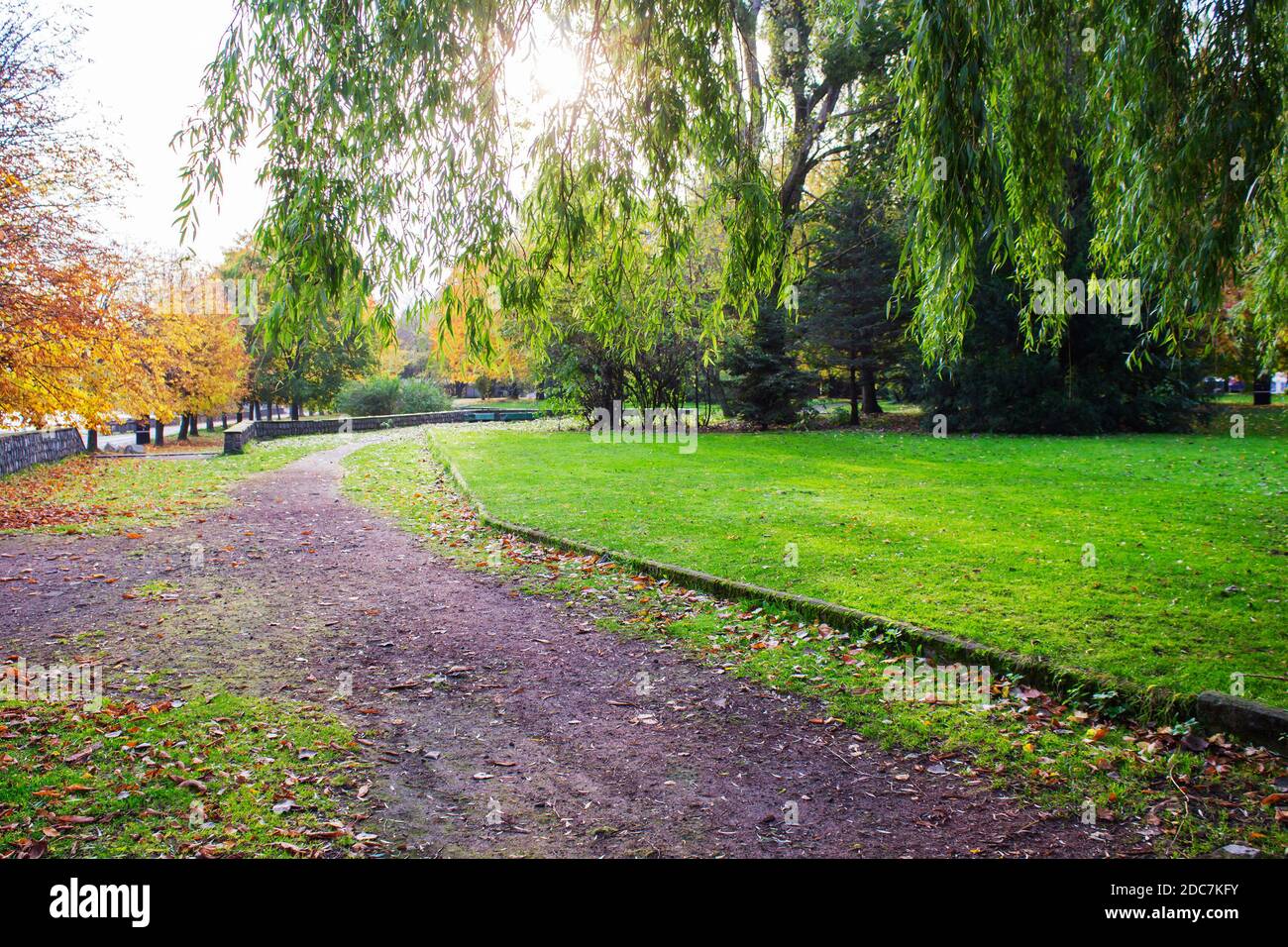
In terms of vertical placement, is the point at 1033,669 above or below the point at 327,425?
below

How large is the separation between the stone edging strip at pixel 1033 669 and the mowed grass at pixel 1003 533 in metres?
0.14

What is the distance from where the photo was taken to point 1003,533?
350 inches

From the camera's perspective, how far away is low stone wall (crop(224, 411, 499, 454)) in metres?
24.2

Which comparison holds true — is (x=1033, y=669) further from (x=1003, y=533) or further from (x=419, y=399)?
(x=419, y=399)

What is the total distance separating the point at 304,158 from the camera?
4.81 meters

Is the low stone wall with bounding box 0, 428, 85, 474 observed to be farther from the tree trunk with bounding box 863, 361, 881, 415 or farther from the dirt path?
the tree trunk with bounding box 863, 361, 881, 415

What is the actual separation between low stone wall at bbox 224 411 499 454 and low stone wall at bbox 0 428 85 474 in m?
3.95

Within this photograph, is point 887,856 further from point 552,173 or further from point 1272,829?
point 552,173

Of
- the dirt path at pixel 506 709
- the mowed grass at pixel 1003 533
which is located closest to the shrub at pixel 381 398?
the mowed grass at pixel 1003 533

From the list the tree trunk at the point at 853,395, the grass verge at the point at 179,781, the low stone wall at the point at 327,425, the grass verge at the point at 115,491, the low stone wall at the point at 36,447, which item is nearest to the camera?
the grass verge at the point at 179,781

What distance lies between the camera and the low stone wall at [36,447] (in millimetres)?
15953

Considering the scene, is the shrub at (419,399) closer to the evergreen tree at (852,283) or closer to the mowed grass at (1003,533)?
the evergreen tree at (852,283)

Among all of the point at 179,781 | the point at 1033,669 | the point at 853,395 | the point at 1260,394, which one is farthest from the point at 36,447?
the point at 1260,394

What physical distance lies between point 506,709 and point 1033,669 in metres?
3.37
